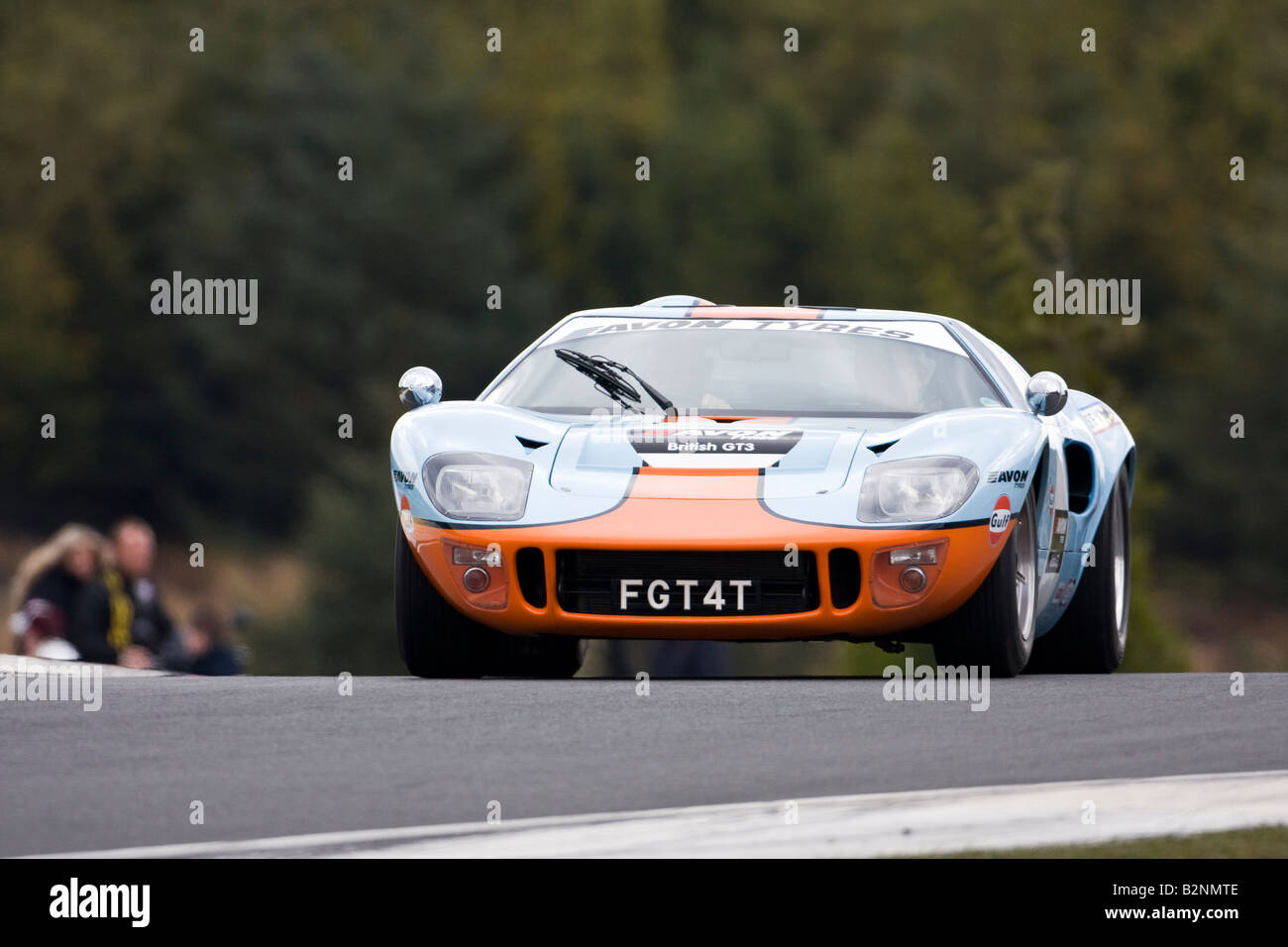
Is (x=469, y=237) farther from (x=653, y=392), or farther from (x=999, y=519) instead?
(x=999, y=519)

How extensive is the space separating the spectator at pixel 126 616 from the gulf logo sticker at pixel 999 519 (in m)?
6.51

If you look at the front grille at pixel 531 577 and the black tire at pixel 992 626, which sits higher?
the front grille at pixel 531 577

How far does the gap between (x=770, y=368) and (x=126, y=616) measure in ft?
20.5

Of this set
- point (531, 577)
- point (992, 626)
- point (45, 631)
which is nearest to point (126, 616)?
point (45, 631)

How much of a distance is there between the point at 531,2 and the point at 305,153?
24.1 m

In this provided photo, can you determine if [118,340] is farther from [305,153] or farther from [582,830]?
[582,830]

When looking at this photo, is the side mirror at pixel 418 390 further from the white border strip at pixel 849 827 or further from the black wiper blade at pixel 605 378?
the white border strip at pixel 849 827

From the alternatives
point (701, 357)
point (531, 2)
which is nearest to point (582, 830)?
→ point (701, 357)

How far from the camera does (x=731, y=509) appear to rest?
7438 millimetres

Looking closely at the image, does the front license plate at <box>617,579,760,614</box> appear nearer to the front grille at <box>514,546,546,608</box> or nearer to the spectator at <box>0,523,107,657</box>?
the front grille at <box>514,546,546,608</box>

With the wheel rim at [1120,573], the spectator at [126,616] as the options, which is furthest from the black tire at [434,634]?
the spectator at [126,616]

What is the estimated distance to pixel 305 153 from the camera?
62281 millimetres

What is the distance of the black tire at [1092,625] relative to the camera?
900 cm

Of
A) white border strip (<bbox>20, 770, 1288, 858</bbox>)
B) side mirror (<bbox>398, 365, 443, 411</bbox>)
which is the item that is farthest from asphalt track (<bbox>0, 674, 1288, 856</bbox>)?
side mirror (<bbox>398, 365, 443, 411</bbox>)
